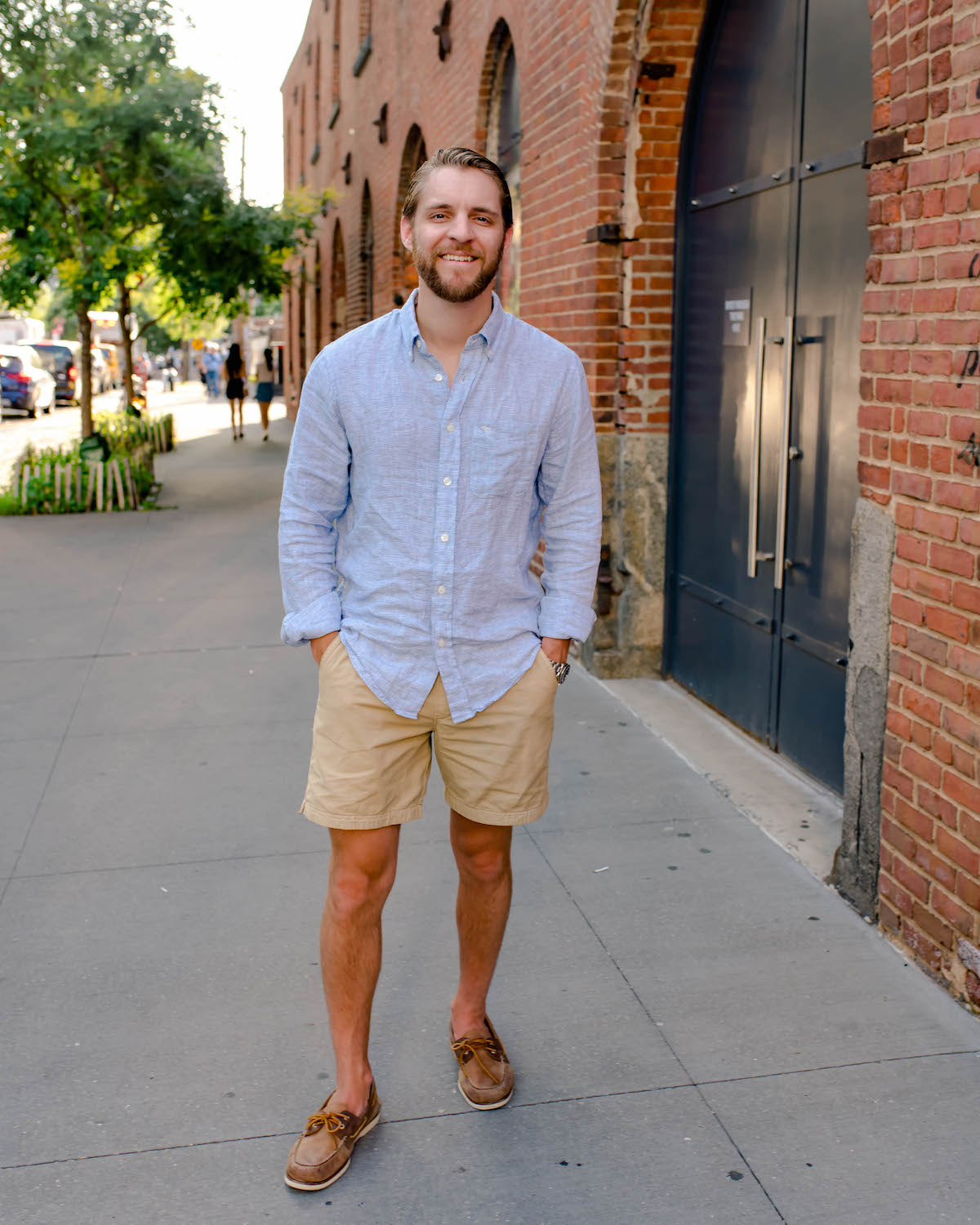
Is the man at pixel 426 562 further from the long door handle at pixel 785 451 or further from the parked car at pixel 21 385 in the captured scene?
the parked car at pixel 21 385

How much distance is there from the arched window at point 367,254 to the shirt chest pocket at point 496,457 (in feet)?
50.1

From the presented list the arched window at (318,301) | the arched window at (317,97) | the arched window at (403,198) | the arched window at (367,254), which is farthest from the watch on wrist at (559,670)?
the arched window at (317,97)

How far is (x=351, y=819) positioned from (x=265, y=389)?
23.6 metres

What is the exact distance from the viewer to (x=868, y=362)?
3.99m

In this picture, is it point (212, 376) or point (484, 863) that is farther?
point (212, 376)

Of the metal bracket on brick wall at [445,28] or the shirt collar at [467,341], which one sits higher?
the metal bracket on brick wall at [445,28]

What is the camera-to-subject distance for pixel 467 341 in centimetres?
284

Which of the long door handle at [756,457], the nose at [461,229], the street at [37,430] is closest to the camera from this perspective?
the nose at [461,229]

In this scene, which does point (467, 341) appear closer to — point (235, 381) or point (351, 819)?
point (351, 819)

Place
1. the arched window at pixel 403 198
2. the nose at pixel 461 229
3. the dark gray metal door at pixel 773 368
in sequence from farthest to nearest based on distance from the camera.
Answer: the arched window at pixel 403 198
the dark gray metal door at pixel 773 368
the nose at pixel 461 229

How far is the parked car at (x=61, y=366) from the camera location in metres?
39.3

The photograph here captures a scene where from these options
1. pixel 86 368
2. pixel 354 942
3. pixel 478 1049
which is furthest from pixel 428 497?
pixel 86 368

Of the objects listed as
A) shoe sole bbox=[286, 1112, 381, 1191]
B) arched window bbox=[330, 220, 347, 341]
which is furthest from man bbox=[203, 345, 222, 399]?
shoe sole bbox=[286, 1112, 381, 1191]

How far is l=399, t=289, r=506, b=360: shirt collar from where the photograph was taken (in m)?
2.81
